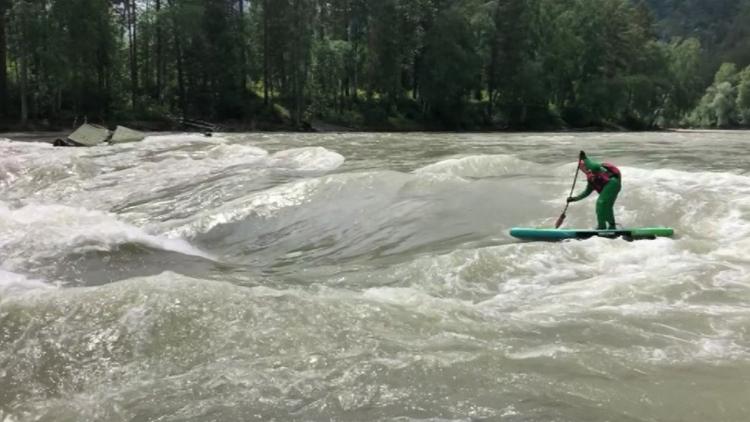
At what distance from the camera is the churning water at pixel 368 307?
4848 mm

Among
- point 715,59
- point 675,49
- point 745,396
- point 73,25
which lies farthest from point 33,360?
point 715,59

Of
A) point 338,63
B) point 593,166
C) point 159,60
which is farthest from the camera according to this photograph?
point 338,63

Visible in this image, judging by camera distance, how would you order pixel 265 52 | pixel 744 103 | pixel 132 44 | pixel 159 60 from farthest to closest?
pixel 744 103 → pixel 265 52 → pixel 159 60 → pixel 132 44

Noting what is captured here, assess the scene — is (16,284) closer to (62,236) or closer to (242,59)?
(62,236)

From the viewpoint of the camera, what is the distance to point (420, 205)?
12.7 m

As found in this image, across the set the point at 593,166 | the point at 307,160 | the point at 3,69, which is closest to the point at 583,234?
the point at 593,166

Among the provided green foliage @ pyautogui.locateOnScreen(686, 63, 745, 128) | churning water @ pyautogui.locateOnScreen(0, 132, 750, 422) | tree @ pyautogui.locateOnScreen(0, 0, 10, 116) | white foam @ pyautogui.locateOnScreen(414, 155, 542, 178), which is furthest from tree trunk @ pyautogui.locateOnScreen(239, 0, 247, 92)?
green foliage @ pyautogui.locateOnScreen(686, 63, 745, 128)

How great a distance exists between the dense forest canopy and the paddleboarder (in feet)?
125

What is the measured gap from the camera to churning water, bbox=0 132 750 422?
4848 mm

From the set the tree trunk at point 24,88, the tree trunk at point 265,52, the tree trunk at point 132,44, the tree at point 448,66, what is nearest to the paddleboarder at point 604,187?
the tree trunk at point 24,88

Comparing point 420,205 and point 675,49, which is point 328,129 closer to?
point 420,205

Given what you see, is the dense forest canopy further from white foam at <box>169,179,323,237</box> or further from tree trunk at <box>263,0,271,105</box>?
white foam at <box>169,179,323,237</box>

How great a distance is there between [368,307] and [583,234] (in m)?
5.14

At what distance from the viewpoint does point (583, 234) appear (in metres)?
10.4
